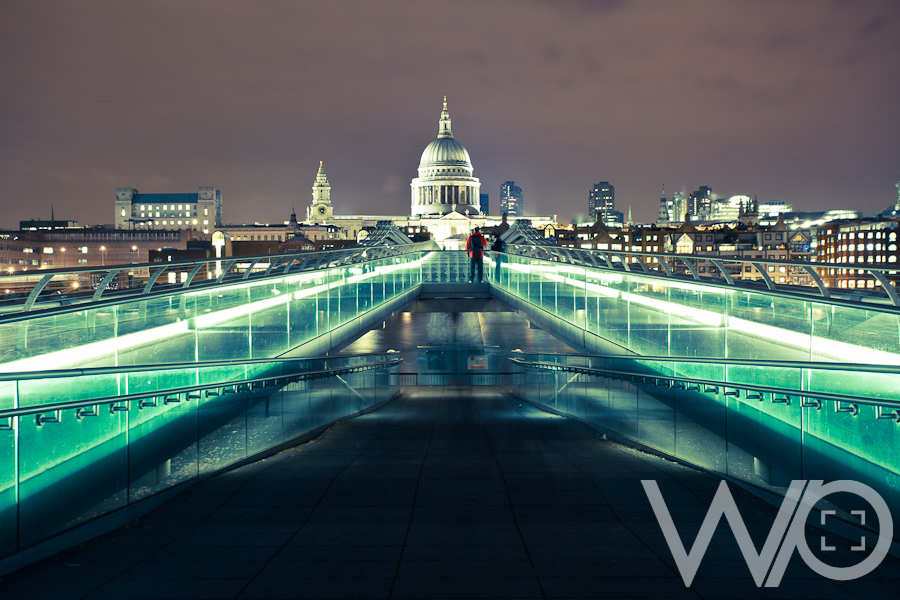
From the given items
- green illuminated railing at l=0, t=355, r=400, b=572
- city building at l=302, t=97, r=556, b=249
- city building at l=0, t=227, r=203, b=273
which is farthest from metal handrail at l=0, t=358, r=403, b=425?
city building at l=302, t=97, r=556, b=249

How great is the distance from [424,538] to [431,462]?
263 centimetres

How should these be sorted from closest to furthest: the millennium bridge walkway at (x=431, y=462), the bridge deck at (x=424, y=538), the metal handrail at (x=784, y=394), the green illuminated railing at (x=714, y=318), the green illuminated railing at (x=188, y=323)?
the bridge deck at (x=424, y=538) → the millennium bridge walkway at (x=431, y=462) → the metal handrail at (x=784, y=394) → the green illuminated railing at (x=714, y=318) → the green illuminated railing at (x=188, y=323)

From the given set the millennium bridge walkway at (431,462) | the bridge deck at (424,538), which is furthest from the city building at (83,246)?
the bridge deck at (424,538)

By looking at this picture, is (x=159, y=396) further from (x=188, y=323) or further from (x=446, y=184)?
(x=446, y=184)

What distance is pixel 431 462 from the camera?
7.75 m

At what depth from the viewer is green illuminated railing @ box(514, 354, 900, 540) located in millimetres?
5438

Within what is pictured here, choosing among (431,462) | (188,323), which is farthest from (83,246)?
(431,462)

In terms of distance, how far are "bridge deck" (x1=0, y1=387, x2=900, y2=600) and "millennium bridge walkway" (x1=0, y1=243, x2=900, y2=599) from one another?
1.0 inches

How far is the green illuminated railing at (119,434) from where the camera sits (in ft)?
16.8

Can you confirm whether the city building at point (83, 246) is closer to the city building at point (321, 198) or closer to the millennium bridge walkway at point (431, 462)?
the city building at point (321, 198)

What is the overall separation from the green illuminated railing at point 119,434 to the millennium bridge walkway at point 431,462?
0.02 m

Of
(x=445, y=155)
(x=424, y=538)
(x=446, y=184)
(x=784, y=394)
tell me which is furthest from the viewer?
(x=445, y=155)

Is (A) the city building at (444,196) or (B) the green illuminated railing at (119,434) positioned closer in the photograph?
(B) the green illuminated railing at (119,434)

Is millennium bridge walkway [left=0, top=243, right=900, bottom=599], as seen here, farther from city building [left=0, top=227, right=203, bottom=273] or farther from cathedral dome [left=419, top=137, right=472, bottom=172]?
cathedral dome [left=419, top=137, right=472, bottom=172]
